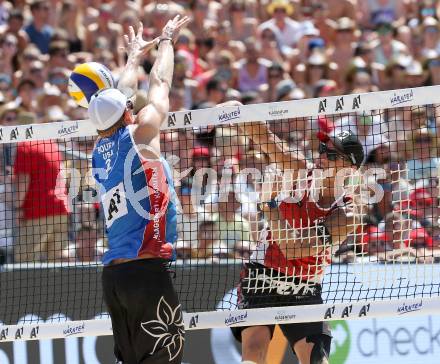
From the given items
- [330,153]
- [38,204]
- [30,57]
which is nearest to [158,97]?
[330,153]

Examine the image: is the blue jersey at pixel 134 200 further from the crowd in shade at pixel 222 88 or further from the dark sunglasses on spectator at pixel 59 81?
the dark sunglasses on spectator at pixel 59 81

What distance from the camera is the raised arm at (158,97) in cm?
639

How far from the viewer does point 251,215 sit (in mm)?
8984

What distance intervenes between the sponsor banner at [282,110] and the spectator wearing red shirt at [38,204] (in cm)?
161

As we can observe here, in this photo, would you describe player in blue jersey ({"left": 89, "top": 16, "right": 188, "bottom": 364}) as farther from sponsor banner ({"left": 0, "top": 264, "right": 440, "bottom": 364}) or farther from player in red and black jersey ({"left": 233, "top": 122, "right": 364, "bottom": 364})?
sponsor banner ({"left": 0, "top": 264, "right": 440, "bottom": 364})

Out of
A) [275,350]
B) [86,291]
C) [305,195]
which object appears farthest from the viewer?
[86,291]

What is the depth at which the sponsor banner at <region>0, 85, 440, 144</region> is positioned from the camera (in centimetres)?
702

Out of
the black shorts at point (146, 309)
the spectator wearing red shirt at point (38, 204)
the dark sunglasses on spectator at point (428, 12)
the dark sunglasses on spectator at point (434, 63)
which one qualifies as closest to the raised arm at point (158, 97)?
the black shorts at point (146, 309)

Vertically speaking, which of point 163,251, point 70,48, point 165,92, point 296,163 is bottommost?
point 163,251

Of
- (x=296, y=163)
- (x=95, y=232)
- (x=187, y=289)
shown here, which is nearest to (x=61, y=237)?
(x=95, y=232)

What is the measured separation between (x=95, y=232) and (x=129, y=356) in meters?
3.18

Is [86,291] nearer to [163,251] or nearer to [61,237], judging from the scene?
[61,237]

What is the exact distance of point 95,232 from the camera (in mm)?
9562

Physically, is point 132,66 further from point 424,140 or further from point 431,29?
point 431,29
